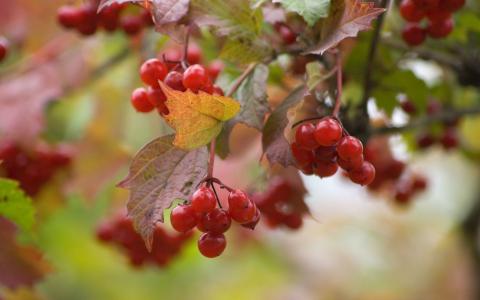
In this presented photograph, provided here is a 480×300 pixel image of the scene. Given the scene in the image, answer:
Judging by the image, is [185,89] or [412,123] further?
[412,123]

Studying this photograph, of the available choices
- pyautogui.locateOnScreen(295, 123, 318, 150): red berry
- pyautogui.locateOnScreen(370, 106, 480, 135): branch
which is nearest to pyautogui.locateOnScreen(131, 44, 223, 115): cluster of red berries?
pyautogui.locateOnScreen(295, 123, 318, 150): red berry

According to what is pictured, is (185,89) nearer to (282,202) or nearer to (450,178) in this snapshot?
(282,202)

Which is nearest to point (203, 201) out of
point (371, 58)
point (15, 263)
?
point (371, 58)

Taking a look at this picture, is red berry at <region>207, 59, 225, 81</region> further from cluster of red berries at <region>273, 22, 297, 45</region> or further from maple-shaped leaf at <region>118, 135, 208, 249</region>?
maple-shaped leaf at <region>118, 135, 208, 249</region>

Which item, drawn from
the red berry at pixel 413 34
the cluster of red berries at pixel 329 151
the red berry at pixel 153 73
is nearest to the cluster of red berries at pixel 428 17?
the red berry at pixel 413 34

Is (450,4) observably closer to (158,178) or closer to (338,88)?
(338,88)

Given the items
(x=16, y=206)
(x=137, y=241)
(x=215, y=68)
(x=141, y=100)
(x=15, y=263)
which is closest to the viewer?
(x=141, y=100)

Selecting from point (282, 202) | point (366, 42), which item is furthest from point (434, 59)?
point (282, 202)
